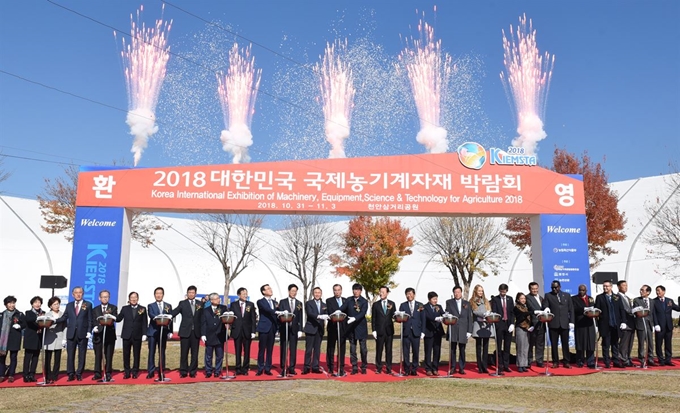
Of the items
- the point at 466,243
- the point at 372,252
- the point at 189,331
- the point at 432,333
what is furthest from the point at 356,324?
the point at 372,252

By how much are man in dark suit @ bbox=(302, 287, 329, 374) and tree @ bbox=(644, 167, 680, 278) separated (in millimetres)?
20697

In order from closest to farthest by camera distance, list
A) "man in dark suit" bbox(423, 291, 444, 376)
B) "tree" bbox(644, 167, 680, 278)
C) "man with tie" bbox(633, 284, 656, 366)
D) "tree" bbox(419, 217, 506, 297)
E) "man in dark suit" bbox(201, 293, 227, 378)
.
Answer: "man in dark suit" bbox(201, 293, 227, 378) < "man in dark suit" bbox(423, 291, 444, 376) < "man with tie" bbox(633, 284, 656, 366) < "tree" bbox(644, 167, 680, 278) < "tree" bbox(419, 217, 506, 297)

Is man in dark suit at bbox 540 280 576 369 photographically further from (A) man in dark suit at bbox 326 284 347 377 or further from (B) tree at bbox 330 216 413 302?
(B) tree at bbox 330 216 413 302

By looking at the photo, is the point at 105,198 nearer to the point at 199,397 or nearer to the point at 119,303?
the point at 119,303

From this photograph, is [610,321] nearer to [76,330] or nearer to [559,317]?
[559,317]

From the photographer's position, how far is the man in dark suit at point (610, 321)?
12070mm

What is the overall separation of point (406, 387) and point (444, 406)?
197cm

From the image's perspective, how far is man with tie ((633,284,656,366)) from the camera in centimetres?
1200

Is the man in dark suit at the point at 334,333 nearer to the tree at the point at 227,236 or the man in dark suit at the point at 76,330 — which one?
the man in dark suit at the point at 76,330

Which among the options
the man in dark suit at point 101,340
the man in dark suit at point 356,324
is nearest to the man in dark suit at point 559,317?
the man in dark suit at point 356,324

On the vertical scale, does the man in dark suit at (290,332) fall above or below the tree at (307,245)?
below

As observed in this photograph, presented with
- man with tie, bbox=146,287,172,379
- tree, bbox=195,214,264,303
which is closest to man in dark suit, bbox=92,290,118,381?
man with tie, bbox=146,287,172,379

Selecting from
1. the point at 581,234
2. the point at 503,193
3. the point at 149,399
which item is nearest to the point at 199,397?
the point at 149,399

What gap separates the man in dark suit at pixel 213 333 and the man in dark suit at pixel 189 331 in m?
0.12
